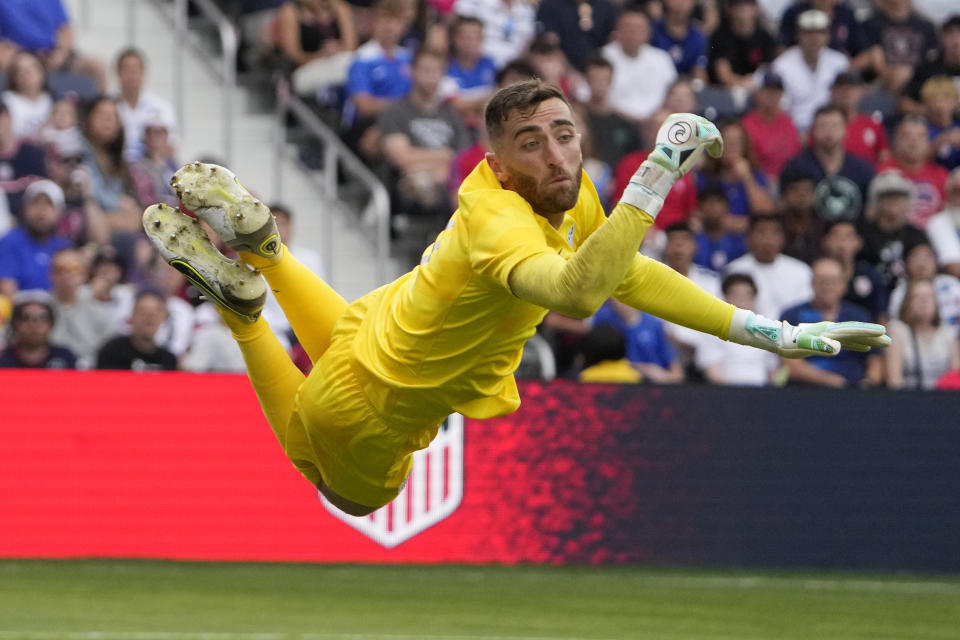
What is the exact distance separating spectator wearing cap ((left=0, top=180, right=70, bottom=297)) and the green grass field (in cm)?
220

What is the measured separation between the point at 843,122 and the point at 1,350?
7.36 metres

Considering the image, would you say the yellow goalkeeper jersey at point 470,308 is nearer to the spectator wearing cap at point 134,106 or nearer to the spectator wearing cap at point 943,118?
the spectator wearing cap at point 134,106

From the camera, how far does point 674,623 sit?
8.88m

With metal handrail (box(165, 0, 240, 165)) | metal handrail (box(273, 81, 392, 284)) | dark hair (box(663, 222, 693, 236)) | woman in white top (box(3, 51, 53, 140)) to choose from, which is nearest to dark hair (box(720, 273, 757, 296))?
dark hair (box(663, 222, 693, 236))

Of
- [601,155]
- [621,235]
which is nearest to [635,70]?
[601,155]

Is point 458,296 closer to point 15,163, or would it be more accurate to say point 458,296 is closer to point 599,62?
point 15,163

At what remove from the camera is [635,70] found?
14.1 meters

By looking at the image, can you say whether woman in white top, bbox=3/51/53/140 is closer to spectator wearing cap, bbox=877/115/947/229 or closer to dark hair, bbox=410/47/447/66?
dark hair, bbox=410/47/447/66

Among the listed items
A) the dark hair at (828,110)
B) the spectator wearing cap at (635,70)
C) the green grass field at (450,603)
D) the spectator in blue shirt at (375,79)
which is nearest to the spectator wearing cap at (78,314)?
the green grass field at (450,603)

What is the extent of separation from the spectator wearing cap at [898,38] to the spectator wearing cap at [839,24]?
0.33 ft

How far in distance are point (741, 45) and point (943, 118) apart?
2.02 m

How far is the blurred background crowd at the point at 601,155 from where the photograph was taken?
11609mm

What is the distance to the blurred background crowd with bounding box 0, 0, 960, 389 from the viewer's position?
11.6m

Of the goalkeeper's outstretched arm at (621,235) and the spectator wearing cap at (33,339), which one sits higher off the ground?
the goalkeeper's outstretched arm at (621,235)
